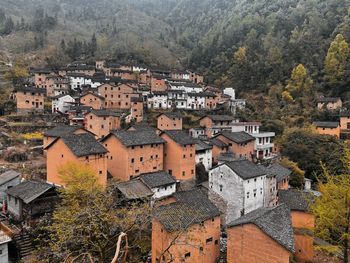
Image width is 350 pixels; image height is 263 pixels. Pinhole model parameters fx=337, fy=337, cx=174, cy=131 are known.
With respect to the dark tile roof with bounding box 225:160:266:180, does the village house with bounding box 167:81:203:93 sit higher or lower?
higher

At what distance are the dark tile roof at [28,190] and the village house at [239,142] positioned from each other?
20.6m

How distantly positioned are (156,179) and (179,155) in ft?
16.7

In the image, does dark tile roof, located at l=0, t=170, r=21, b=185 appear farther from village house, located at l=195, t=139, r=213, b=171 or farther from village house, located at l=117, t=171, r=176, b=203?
village house, located at l=195, t=139, r=213, b=171

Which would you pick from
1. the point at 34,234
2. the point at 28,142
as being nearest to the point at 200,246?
the point at 34,234

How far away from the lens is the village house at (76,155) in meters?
24.2

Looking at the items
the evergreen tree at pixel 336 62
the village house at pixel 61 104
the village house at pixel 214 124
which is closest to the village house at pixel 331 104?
the evergreen tree at pixel 336 62

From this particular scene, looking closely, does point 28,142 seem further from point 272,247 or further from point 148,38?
point 148,38

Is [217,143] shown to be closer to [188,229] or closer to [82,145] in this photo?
[82,145]

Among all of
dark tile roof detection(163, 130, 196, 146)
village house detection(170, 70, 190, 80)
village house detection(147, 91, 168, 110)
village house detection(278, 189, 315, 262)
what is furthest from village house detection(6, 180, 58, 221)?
village house detection(170, 70, 190, 80)

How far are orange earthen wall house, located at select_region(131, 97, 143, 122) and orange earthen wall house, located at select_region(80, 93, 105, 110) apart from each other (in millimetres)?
4363

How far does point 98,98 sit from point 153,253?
31.1 meters

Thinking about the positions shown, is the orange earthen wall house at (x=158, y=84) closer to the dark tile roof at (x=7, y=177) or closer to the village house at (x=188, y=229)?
the dark tile roof at (x=7, y=177)

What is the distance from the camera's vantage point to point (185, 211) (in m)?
19.5

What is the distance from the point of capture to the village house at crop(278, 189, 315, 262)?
21.5 meters
